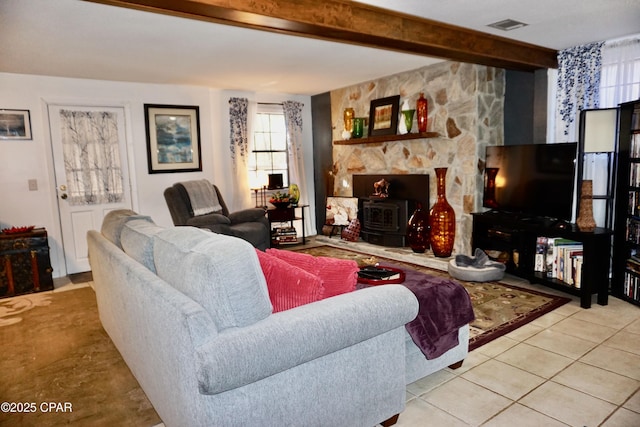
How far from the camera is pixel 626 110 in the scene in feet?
11.6

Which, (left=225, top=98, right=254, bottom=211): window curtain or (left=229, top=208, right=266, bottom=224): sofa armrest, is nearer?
(left=229, top=208, right=266, bottom=224): sofa armrest

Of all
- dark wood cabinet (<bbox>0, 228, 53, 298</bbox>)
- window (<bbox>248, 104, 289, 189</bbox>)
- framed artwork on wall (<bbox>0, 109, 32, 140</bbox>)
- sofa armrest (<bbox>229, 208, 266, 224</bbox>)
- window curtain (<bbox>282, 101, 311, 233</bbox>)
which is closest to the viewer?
dark wood cabinet (<bbox>0, 228, 53, 298</bbox>)

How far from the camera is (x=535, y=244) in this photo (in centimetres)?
400

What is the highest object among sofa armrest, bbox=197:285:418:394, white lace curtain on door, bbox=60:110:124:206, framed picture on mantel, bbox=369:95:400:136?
framed picture on mantel, bbox=369:95:400:136

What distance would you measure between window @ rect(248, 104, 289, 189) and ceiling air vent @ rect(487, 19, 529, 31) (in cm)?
375

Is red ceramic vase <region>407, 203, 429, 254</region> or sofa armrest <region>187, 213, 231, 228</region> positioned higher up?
sofa armrest <region>187, 213, 231, 228</region>

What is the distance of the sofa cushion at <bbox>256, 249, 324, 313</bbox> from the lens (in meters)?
1.82

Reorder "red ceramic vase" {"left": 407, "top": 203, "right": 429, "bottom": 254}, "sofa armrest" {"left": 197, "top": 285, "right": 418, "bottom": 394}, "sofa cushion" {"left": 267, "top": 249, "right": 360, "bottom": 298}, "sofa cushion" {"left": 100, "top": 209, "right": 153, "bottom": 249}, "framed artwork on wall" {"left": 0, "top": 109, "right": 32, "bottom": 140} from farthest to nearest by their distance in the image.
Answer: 1. "red ceramic vase" {"left": 407, "top": 203, "right": 429, "bottom": 254}
2. "framed artwork on wall" {"left": 0, "top": 109, "right": 32, "bottom": 140}
3. "sofa cushion" {"left": 100, "top": 209, "right": 153, "bottom": 249}
4. "sofa cushion" {"left": 267, "top": 249, "right": 360, "bottom": 298}
5. "sofa armrest" {"left": 197, "top": 285, "right": 418, "bottom": 394}

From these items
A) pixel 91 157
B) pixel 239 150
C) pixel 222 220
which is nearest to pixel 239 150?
pixel 239 150

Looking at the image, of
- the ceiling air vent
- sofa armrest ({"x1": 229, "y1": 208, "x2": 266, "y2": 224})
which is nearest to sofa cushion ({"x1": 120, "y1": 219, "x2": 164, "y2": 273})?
sofa armrest ({"x1": 229, "y1": 208, "x2": 266, "y2": 224})

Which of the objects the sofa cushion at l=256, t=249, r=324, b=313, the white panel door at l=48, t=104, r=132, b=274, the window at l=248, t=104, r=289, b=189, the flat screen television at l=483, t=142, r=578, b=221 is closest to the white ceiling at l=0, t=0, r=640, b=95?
the white panel door at l=48, t=104, r=132, b=274

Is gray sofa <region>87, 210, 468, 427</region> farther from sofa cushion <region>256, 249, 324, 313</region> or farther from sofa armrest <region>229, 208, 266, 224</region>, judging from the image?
sofa armrest <region>229, 208, 266, 224</region>

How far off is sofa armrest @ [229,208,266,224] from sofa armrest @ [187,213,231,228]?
0.34 metres

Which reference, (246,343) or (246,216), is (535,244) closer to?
(246,216)
